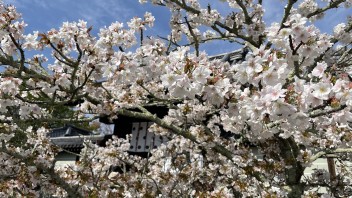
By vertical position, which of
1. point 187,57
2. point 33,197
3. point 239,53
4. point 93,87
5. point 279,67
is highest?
point 239,53

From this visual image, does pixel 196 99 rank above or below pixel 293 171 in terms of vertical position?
above

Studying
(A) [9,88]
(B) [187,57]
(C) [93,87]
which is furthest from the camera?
(C) [93,87]

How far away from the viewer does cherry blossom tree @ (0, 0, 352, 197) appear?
3012 mm

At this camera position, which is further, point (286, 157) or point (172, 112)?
point (172, 112)

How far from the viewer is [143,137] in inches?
420

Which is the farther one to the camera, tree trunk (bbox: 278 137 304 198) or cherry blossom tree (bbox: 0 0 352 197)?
tree trunk (bbox: 278 137 304 198)

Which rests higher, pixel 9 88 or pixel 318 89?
pixel 9 88

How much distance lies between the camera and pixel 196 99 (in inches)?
165

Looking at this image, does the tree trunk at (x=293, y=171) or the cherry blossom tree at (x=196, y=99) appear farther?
the tree trunk at (x=293, y=171)

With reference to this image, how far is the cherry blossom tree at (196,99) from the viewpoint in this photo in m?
3.01

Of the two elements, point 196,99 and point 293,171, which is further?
point 293,171

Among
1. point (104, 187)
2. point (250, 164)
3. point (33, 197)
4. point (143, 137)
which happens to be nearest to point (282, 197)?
point (250, 164)

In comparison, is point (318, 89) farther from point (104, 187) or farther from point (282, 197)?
point (104, 187)

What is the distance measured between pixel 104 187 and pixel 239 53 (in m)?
7.25
